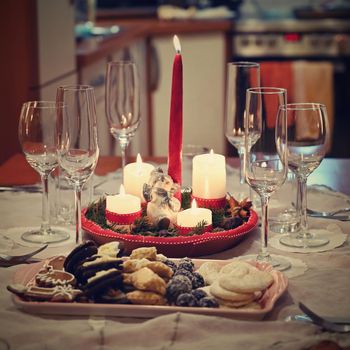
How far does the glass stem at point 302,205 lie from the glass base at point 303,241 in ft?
0.03

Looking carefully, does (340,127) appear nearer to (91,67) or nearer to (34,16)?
(91,67)

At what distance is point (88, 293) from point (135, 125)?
69 cm

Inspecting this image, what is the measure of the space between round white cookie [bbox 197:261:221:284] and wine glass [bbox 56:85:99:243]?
0.86 feet

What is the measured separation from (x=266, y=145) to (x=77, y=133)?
0.29m

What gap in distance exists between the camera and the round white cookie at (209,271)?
1.09m

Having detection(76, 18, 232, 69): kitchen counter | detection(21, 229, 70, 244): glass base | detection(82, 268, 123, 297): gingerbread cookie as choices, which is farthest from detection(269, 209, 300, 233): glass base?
detection(76, 18, 232, 69): kitchen counter

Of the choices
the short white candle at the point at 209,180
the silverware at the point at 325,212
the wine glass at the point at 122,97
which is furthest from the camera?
the wine glass at the point at 122,97

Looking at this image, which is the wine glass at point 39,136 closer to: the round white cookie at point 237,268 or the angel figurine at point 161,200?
the angel figurine at point 161,200

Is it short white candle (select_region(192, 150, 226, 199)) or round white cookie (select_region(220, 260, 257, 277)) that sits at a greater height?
short white candle (select_region(192, 150, 226, 199))

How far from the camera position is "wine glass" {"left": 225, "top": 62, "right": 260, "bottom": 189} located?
153 centimetres

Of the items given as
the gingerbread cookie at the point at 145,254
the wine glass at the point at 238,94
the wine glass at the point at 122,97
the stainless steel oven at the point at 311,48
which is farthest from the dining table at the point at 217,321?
the stainless steel oven at the point at 311,48

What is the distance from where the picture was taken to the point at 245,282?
3.34 feet

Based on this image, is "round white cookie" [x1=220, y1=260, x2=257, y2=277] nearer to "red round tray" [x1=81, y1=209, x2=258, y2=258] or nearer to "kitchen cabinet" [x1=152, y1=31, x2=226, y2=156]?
"red round tray" [x1=81, y1=209, x2=258, y2=258]

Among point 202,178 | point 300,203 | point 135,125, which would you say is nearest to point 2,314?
point 202,178
